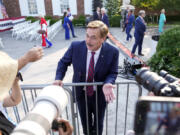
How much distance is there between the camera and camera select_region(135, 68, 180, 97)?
38.7 inches

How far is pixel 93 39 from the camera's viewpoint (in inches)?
86.9

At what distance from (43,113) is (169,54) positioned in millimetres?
4410

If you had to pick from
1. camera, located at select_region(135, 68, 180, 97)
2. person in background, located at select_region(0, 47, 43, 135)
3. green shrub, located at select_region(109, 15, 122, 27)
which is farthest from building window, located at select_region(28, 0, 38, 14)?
camera, located at select_region(135, 68, 180, 97)

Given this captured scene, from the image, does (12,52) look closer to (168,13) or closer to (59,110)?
(59,110)

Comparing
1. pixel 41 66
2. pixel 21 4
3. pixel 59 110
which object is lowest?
pixel 41 66

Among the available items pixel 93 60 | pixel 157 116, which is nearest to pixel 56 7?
pixel 93 60

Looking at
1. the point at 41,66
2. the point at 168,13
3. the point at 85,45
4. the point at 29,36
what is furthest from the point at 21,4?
the point at 85,45

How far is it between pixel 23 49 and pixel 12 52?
69 centimetres

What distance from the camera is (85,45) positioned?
2357 mm

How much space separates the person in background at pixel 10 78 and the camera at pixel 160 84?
34.7 inches

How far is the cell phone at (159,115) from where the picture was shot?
656mm

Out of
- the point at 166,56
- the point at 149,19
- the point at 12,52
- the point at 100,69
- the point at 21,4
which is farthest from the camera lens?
the point at 149,19

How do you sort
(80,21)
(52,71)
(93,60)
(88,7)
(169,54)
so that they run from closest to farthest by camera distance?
(93,60) < (169,54) < (52,71) < (80,21) < (88,7)

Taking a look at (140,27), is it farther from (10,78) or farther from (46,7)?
(46,7)
